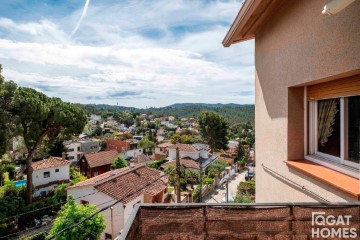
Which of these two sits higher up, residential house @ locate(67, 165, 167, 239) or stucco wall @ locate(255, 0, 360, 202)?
stucco wall @ locate(255, 0, 360, 202)

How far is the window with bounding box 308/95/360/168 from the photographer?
2482 mm

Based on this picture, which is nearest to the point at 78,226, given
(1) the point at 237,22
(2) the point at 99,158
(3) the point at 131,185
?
(3) the point at 131,185

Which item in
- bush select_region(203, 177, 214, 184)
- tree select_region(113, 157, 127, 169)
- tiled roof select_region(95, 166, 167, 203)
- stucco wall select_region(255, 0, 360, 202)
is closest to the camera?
stucco wall select_region(255, 0, 360, 202)

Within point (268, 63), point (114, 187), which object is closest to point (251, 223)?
point (268, 63)

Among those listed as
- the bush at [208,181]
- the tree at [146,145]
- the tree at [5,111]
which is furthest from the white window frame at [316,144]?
the tree at [146,145]

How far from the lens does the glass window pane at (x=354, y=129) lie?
2.43m

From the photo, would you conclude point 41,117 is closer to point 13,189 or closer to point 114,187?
point 13,189

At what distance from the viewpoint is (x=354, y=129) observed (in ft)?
8.18

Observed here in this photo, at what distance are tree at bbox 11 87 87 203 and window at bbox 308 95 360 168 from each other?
21.5 m

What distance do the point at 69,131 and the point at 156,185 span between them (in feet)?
34.4

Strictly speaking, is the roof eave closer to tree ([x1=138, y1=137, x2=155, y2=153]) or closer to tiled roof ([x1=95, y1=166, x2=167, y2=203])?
tiled roof ([x1=95, y1=166, x2=167, y2=203])

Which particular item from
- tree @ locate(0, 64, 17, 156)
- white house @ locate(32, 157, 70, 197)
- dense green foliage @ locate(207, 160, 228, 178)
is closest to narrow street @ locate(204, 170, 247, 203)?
dense green foliage @ locate(207, 160, 228, 178)

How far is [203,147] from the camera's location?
43656mm

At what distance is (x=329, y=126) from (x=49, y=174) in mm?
31571
